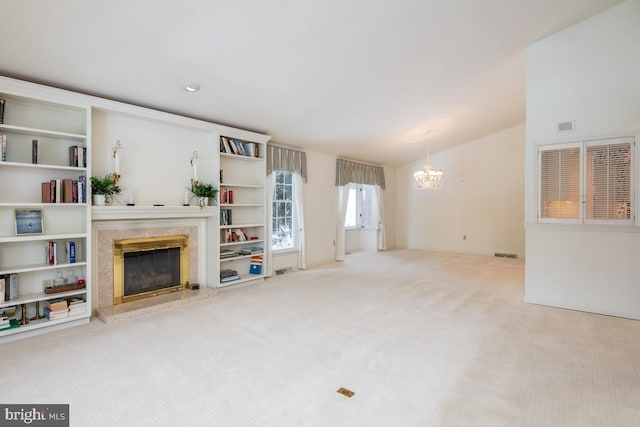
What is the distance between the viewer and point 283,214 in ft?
20.5

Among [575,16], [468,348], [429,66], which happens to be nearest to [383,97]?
[429,66]

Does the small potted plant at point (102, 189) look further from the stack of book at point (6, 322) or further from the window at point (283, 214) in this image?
the window at point (283, 214)

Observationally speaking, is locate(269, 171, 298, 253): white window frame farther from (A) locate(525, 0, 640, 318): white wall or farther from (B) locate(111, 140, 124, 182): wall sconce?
(A) locate(525, 0, 640, 318): white wall

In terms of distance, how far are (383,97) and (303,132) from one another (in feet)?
5.18

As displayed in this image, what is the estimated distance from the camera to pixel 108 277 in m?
3.78

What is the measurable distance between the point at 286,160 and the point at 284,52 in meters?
2.87

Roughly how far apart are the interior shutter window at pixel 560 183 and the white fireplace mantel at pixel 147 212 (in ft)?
14.8

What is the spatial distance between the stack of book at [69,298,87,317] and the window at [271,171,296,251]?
3079mm

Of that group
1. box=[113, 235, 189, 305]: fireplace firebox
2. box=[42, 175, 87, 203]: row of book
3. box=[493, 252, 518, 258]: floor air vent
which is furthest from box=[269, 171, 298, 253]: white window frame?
box=[493, 252, 518, 258]: floor air vent

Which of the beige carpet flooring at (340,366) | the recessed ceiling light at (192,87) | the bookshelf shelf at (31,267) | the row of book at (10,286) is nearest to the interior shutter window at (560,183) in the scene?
the beige carpet flooring at (340,366)

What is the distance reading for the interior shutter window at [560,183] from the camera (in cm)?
388

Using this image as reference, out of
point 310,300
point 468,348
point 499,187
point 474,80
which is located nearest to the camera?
point 468,348

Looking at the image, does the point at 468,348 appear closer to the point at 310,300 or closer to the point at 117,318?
the point at 310,300

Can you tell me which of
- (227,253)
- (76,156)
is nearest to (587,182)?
(227,253)
